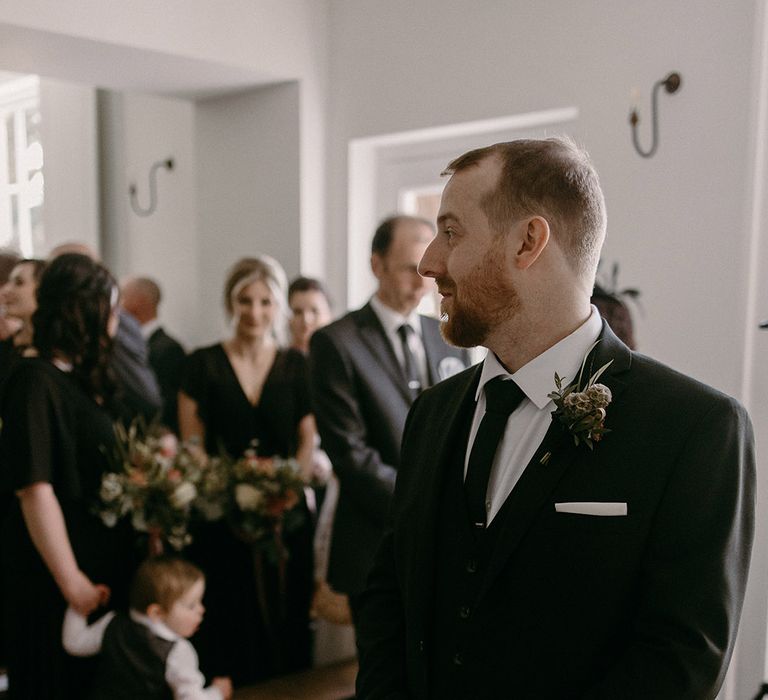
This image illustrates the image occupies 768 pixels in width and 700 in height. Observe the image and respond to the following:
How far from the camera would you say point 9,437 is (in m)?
2.78

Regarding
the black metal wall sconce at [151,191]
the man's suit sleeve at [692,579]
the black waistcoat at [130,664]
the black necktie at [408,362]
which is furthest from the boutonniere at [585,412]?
the black metal wall sconce at [151,191]

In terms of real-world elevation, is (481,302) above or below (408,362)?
above

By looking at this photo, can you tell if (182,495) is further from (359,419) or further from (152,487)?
(359,419)

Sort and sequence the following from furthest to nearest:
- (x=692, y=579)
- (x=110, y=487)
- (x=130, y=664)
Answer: (x=110, y=487)
(x=130, y=664)
(x=692, y=579)

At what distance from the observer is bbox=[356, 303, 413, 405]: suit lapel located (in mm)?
2998

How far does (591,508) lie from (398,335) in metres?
1.79

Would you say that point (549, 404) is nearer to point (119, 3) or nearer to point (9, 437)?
point (9, 437)

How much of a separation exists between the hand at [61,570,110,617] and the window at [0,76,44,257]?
4847 millimetres

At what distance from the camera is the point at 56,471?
2.84 metres

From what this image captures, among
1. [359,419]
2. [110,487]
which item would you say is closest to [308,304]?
[359,419]

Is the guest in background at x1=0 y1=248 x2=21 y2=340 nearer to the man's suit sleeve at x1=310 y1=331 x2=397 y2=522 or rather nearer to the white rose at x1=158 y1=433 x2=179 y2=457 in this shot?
the white rose at x1=158 y1=433 x2=179 y2=457

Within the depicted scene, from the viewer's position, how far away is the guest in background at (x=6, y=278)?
3.87 m

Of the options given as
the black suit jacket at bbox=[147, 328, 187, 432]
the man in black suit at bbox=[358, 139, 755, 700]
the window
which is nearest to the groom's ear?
the man in black suit at bbox=[358, 139, 755, 700]

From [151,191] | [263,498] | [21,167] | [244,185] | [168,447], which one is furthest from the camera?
[21,167]
